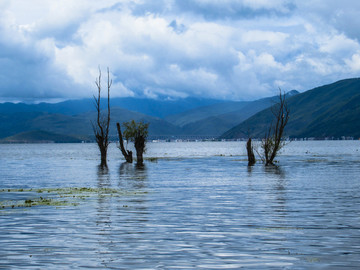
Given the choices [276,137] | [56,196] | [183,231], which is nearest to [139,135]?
[276,137]

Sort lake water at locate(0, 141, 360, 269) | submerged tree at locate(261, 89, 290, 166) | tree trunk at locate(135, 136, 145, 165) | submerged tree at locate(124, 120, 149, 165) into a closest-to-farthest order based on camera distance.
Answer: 1. lake water at locate(0, 141, 360, 269)
2. submerged tree at locate(261, 89, 290, 166)
3. tree trunk at locate(135, 136, 145, 165)
4. submerged tree at locate(124, 120, 149, 165)

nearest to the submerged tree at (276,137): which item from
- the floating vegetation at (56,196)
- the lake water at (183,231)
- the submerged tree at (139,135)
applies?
the submerged tree at (139,135)

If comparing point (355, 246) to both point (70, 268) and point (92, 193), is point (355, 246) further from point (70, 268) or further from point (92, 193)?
point (92, 193)

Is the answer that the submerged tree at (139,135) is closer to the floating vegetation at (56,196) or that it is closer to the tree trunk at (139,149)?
the tree trunk at (139,149)

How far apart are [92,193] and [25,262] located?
23.4 metres

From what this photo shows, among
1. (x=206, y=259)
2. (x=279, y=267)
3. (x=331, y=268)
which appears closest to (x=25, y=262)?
(x=206, y=259)

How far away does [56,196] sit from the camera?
1474 inches

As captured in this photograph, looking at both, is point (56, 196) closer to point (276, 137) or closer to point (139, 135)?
point (276, 137)

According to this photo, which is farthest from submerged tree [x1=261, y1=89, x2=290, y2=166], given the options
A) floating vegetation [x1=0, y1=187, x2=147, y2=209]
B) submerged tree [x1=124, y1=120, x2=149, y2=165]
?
floating vegetation [x1=0, y1=187, x2=147, y2=209]

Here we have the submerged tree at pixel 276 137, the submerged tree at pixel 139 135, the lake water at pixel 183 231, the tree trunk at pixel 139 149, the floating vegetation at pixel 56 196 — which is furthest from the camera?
the submerged tree at pixel 139 135

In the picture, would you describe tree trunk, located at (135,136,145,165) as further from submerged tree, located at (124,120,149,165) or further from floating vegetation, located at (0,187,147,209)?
floating vegetation, located at (0,187,147,209)

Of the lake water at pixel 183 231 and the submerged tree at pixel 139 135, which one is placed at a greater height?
the submerged tree at pixel 139 135

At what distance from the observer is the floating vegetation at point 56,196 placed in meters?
32.2

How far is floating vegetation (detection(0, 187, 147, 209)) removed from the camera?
32.2 m
